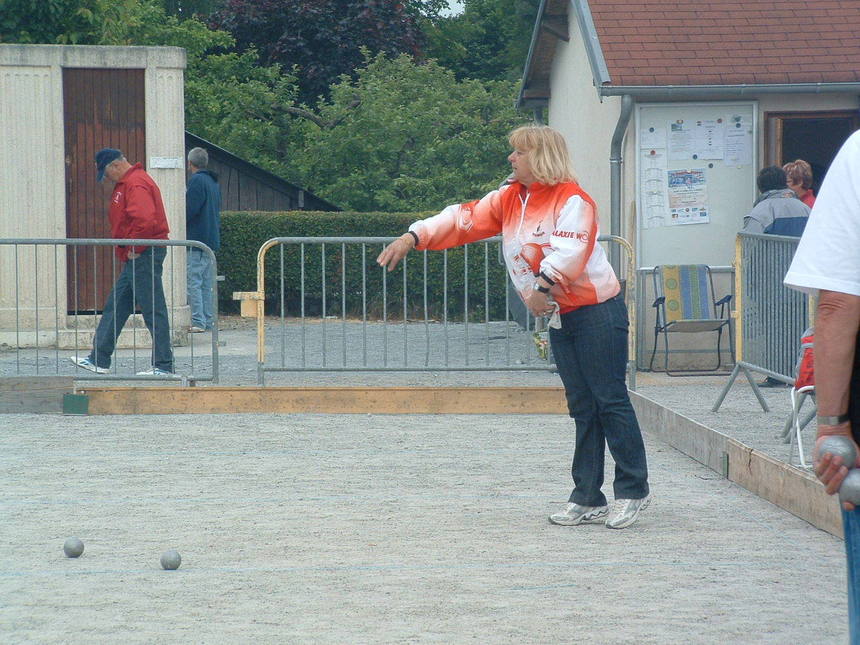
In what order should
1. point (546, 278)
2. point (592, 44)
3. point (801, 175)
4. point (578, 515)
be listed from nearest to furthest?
1. point (546, 278)
2. point (578, 515)
3. point (801, 175)
4. point (592, 44)

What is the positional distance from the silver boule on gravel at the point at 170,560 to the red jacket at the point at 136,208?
621 centimetres

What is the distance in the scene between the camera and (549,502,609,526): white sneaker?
6.70m

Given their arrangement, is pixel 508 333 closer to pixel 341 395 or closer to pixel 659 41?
pixel 341 395

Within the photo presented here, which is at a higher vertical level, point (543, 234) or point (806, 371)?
point (543, 234)

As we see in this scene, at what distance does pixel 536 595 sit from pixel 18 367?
284 inches

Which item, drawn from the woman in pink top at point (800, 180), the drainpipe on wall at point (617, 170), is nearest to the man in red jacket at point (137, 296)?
the drainpipe on wall at point (617, 170)

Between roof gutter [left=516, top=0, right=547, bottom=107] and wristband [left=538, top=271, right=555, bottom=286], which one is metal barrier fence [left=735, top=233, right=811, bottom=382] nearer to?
wristband [left=538, top=271, right=555, bottom=286]

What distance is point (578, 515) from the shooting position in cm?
674

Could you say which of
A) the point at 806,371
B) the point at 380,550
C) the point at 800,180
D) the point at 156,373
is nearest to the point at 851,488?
the point at 380,550

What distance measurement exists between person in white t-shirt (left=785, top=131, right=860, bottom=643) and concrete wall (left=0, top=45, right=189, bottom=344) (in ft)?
39.7

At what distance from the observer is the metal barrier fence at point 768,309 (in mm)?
8391

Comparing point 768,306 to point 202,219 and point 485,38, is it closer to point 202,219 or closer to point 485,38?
point 202,219

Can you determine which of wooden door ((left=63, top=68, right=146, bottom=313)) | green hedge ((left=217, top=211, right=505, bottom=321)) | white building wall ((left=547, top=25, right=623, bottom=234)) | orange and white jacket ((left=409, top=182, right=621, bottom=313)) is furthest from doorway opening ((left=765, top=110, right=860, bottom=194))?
orange and white jacket ((left=409, top=182, right=621, bottom=313))

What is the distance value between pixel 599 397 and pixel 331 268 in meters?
12.5
